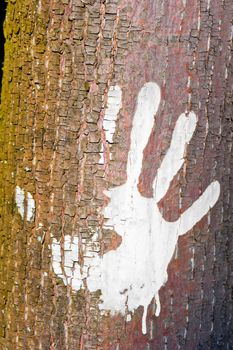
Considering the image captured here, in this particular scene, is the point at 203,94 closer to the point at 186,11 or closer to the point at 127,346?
the point at 186,11

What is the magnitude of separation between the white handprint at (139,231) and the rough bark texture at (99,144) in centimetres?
2

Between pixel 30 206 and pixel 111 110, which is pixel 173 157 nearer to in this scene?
pixel 111 110

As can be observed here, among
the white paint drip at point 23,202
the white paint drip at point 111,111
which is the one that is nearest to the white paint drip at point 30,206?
the white paint drip at point 23,202

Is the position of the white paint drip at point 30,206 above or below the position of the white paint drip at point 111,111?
below

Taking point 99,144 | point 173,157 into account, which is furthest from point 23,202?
point 173,157

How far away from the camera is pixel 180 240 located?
5.52 ft

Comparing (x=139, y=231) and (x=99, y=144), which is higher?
(x=99, y=144)

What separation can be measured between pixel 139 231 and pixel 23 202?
0.29 metres

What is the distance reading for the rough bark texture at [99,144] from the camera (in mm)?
1590

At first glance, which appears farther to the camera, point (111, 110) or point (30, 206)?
point (30, 206)

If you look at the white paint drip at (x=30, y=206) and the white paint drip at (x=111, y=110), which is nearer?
the white paint drip at (x=111, y=110)

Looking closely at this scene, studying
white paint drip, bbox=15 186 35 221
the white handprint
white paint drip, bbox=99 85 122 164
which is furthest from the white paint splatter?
white paint drip, bbox=99 85 122 164

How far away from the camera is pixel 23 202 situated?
5.67 feet

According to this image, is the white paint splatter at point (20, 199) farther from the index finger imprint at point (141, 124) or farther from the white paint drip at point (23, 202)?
the index finger imprint at point (141, 124)
